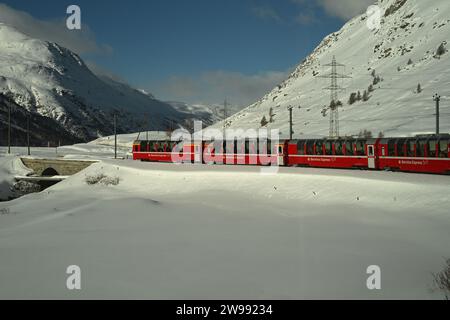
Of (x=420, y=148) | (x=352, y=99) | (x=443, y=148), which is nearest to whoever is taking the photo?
(x=443, y=148)

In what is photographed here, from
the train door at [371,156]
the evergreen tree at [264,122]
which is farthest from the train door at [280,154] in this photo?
the evergreen tree at [264,122]

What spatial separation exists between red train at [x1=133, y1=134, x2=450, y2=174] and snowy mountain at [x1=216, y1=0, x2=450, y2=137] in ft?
54.5

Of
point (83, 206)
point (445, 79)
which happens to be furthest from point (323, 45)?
point (83, 206)

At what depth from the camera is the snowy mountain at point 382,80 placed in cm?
6203

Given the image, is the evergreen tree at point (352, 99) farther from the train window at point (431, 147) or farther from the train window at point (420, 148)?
the train window at point (431, 147)

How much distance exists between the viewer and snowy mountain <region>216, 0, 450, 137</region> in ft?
204

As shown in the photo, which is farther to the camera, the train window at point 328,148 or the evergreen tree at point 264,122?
the evergreen tree at point 264,122

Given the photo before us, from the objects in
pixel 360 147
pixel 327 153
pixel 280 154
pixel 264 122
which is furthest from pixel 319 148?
pixel 264 122

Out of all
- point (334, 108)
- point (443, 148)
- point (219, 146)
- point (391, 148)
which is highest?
point (334, 108)

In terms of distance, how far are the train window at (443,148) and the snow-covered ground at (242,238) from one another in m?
1.72

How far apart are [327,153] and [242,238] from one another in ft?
62.5

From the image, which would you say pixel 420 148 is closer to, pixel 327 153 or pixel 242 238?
pixel 327 153

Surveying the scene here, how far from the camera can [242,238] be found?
21.5 metres

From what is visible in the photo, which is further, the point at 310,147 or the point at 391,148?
the point at 310,147
